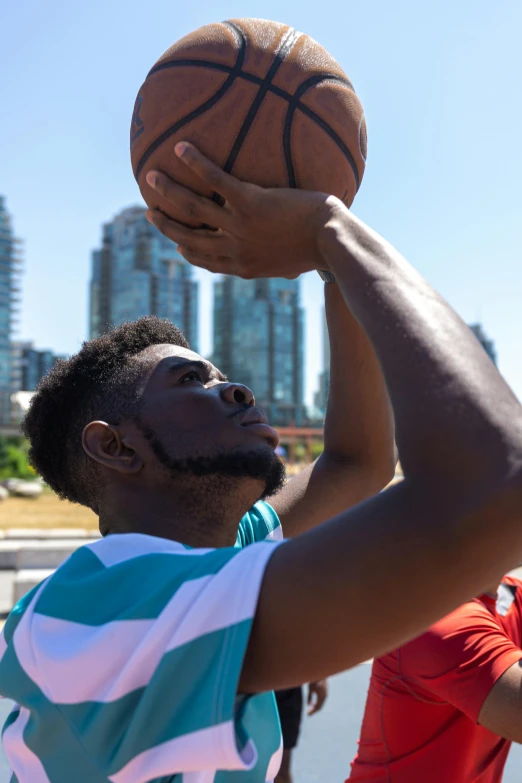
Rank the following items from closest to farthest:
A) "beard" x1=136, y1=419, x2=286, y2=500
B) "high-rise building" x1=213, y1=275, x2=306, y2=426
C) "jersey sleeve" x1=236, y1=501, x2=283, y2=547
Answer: "beard" x1=136, y1=419, x2=286, y2=500
"jersey sleeve" x1=236, y1=501, x2=283, y2=547
"high-rise building" x1=213, y1=275, x2=306, y2=426

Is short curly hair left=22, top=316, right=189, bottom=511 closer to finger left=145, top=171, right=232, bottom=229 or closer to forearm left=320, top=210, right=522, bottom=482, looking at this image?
finger left=145, top=171, right=232, bottom=229

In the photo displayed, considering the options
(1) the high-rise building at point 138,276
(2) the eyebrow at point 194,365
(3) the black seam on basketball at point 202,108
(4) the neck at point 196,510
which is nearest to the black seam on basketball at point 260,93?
(3) the black seam on basketball at point 202,108

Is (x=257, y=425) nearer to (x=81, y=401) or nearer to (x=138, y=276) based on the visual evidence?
(x=81, y=401)

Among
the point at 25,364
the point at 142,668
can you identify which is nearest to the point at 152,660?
the point at 142,668

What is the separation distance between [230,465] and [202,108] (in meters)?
0.95

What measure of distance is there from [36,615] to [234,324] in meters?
75.0

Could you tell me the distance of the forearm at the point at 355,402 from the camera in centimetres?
206

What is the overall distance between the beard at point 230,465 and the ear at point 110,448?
0.08 m

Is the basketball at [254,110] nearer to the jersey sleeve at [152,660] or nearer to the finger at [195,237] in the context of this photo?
the finger at [195,237]

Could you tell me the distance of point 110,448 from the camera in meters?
1.71

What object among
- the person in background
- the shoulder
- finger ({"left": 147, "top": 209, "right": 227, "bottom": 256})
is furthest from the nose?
the person in background

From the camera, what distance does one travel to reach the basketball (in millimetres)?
1851

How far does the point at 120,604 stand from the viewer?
124cm

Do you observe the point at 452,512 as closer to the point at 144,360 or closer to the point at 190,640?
the point at 190,640
